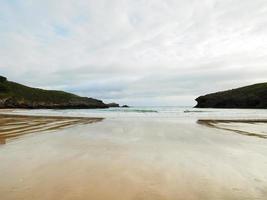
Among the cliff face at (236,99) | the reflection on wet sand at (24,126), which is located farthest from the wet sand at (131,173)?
the cliff face at (236,99)

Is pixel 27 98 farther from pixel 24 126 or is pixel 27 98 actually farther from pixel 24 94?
pixel 24 126

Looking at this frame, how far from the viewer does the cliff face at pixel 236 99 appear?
109062 millimetres

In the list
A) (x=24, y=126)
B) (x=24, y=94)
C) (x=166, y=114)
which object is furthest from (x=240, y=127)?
(x=24, y=94)

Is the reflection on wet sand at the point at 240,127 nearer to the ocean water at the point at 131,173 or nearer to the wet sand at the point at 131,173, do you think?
the wet sand at the point at 131,173

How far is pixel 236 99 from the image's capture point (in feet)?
392

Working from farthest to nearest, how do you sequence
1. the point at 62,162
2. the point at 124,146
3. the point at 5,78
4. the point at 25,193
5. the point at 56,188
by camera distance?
the point at 5,78
the point at 124,146
the point at 62,162
the point at 56,188
the point at 25,193

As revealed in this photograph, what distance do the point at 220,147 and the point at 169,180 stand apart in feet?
18.5

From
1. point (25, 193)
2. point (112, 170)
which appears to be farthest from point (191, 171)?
point (25, 193)

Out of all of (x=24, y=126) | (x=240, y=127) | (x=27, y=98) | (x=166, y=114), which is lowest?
(x=240, y=127)

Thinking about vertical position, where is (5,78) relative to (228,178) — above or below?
above

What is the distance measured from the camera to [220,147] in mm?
11203

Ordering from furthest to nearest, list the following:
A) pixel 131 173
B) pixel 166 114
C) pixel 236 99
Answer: pixel 236 99, pixel 166 114, pixel 131 173

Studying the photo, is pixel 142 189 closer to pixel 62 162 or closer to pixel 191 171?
pixel 191 171

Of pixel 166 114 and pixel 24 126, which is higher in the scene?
pixel 166 114
